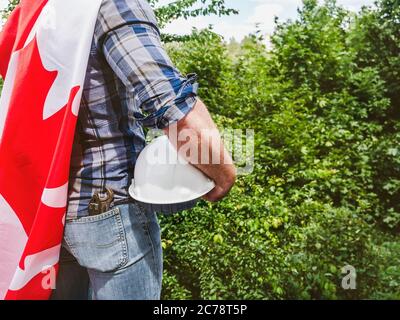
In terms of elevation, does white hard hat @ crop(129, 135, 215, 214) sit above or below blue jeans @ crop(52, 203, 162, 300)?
above

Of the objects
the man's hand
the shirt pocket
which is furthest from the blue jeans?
the man's hand

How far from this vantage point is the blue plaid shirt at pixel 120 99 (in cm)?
129

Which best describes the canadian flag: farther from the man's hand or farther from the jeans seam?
the man's hand

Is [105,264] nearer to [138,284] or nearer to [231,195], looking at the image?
[138,284]

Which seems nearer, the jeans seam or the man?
the man

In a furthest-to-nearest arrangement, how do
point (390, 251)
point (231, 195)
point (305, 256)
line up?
point (390, 251) → point (231, 195) → point (305, 256)

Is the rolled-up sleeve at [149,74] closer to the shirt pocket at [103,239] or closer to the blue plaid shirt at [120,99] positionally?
the blue plaid shirt at [120,99]

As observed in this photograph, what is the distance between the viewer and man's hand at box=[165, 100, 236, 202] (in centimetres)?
133

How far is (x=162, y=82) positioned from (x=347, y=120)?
5.72 metres

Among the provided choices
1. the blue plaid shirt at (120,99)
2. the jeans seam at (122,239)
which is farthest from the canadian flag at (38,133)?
the jeans seam at (122,239)

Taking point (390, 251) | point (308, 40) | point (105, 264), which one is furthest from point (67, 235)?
point (308, 40)

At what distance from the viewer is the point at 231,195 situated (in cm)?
414

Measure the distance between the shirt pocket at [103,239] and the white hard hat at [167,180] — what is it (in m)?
0.10

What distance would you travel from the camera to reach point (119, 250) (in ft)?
4.70
